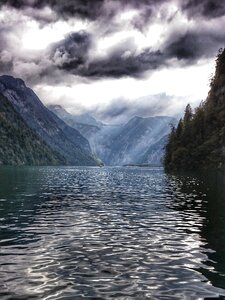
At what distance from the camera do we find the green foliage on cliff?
15100 cm

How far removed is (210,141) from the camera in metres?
155

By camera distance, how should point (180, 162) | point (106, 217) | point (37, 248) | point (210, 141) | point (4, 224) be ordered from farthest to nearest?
point (180, 162) → point (210, 141) → point (106, 217) → point (4, 224) → point (37, 248)

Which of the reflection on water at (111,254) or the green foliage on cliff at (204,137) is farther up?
the green foliage on cliff at (204,137)

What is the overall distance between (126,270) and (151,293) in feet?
11.0

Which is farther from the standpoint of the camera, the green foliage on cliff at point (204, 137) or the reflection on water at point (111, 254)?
the green foliage on cliff at point (204, 137)

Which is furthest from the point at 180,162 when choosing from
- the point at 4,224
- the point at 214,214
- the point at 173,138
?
the point at 4,224

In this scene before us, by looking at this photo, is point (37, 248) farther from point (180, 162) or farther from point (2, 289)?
point (180, 162)

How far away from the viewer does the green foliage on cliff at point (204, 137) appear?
151 m

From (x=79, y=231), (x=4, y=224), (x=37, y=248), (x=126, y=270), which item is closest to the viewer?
(x=126, y=270)

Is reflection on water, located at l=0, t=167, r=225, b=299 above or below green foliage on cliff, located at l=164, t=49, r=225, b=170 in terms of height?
below

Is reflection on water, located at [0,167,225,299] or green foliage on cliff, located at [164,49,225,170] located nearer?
reflection on water, located at [0,167,225,299]

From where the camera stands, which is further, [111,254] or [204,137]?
[204,137]

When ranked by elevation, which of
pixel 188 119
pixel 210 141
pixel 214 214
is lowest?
pixel 214 214

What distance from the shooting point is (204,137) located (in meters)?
169
